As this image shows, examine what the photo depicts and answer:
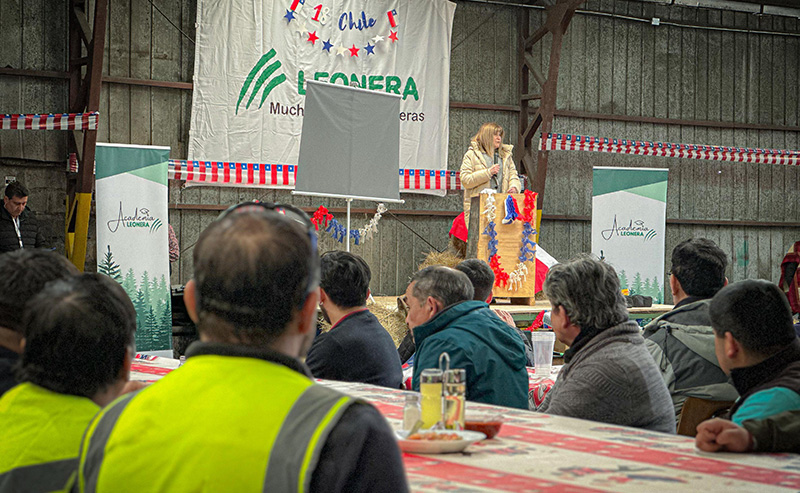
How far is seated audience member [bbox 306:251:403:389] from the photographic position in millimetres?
3148

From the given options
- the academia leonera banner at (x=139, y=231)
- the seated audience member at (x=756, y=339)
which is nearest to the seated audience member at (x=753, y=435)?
the seated audience member at (x=756, y=339)

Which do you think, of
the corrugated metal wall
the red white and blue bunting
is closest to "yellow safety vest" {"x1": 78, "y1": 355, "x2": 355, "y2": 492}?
the red white and blue bunting

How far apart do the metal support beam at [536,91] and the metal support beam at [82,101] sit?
4.47 metres

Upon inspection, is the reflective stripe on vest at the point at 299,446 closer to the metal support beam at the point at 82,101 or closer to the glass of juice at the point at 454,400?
the glass of juice at the point at 454,400

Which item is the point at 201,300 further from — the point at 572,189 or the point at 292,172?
the point at 572,189

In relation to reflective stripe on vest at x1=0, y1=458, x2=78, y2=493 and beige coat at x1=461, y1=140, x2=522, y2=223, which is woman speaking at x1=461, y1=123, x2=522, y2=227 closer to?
beige coat at x1=461, y1=140, x2=522, y2=223

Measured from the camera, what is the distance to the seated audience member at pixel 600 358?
7.94 feet

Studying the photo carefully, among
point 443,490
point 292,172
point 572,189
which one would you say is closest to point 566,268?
point 443,490

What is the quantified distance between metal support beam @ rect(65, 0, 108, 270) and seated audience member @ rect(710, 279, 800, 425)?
6.33 m

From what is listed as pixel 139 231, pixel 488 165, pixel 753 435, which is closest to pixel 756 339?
pixel 753 435

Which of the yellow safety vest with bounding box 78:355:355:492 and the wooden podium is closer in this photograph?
the yellow safety vest with bounding box 78:355:355:492

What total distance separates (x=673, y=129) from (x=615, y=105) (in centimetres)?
85

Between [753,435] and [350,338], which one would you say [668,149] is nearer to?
[350,338]

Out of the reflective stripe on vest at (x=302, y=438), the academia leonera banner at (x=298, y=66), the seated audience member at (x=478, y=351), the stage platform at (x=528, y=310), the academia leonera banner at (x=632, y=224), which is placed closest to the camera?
the reflective stripe on vest at (x=302, y=438)
